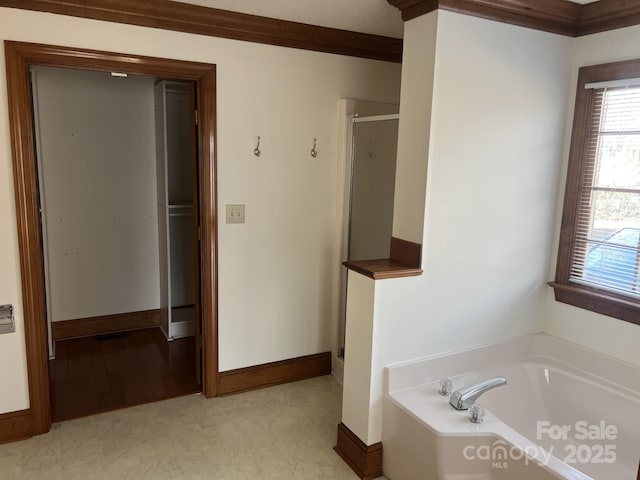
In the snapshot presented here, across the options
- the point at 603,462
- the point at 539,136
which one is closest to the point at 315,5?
the point at 539,136

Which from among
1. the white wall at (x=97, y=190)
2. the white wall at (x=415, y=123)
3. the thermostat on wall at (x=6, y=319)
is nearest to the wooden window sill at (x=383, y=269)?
the white wall at (x=415, y=123)

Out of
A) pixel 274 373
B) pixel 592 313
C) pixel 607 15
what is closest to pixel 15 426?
pixel 274 373

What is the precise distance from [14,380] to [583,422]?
2.87 metres

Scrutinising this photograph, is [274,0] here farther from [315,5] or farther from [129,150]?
[129,150]

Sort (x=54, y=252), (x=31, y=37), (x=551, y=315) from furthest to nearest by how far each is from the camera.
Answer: (x=54, y=252)
(x=551, y=315)
(x=31, y=37)

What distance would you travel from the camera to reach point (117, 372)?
129 inches

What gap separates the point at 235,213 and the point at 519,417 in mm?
1899

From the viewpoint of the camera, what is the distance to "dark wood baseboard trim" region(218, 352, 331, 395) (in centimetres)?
299

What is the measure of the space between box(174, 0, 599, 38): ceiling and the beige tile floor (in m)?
2.23

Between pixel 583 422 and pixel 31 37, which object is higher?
pixel 31 37

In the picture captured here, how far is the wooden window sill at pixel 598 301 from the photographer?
2354 mm

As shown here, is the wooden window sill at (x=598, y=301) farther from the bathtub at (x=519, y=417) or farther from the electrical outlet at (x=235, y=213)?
the electrical outlet at (x=235, y=213)

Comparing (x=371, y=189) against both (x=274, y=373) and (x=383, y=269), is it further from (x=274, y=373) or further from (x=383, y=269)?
(x=274, y=373)

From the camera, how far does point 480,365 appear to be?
253cm
